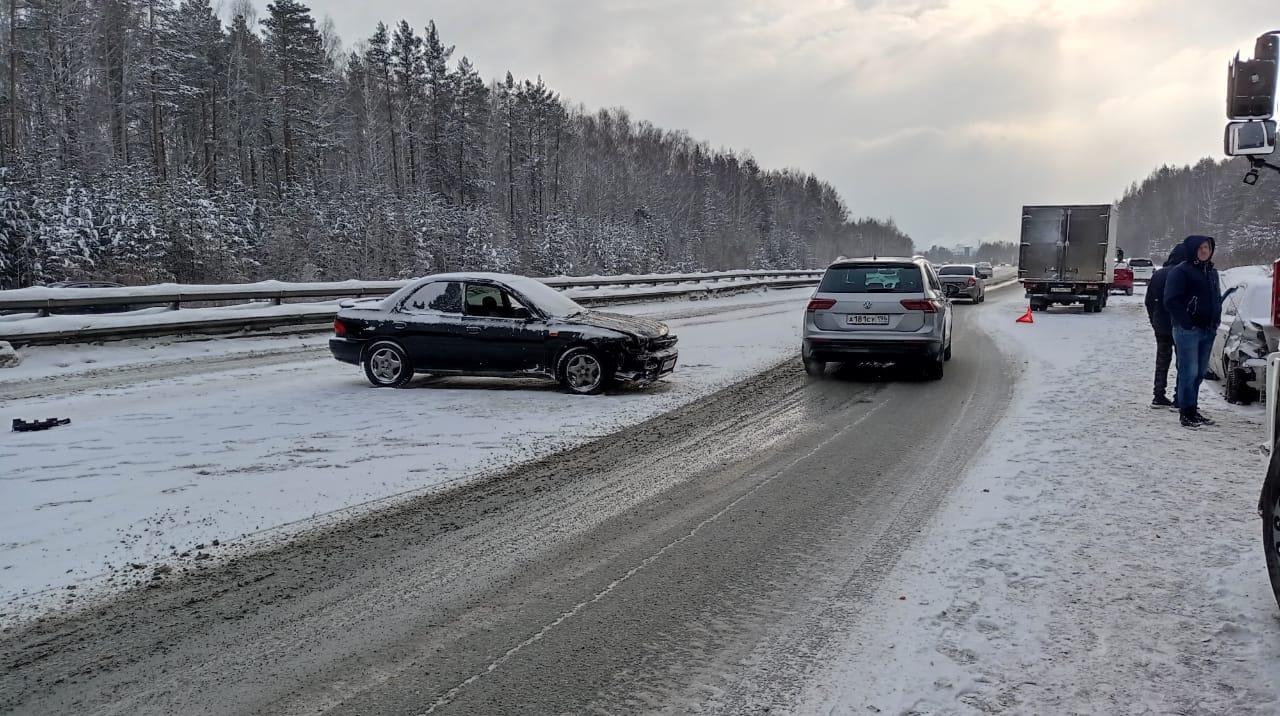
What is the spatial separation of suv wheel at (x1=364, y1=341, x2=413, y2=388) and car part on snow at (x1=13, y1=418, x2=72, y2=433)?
341cm

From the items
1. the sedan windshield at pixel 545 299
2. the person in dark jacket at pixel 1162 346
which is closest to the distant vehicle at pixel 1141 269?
the person in dark jacket at pixel 1162 346

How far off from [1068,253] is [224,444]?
24.4 m


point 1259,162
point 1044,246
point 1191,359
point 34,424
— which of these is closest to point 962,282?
point 1044,246

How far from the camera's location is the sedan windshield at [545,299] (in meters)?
10.4

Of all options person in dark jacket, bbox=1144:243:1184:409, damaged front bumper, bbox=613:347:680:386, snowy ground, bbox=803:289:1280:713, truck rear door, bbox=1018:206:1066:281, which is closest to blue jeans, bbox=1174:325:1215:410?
person in dark jacket, bbox=1144:243:1184:409

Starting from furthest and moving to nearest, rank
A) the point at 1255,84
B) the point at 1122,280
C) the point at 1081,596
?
1. the point at 1122,280
2. the point at 1255,84
3. the point at 1081,596

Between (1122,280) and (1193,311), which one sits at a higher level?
(1122,280)

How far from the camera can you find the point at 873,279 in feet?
36.1

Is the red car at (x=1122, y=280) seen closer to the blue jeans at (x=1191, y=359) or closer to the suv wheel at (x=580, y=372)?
the blue jeans at (x=1191, y=359)

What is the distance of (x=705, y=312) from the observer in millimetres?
24547

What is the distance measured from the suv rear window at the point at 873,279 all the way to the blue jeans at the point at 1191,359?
3295mm

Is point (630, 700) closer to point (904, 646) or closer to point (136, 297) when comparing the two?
point (904, 646)

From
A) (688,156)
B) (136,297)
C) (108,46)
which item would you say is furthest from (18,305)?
(688,156)

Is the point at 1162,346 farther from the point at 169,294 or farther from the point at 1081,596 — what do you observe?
the point at 169,294
